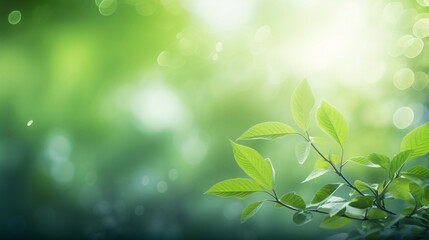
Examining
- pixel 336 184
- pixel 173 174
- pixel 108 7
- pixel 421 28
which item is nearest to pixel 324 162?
pixel 336 184

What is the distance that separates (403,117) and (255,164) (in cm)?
206

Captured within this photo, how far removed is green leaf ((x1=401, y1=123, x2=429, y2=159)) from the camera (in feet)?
0.87

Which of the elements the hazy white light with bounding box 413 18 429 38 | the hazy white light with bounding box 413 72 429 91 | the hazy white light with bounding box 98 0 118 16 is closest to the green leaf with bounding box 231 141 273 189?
the hazy white light with bounding box 413 18 429 38

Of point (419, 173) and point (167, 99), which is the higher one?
point (167, 99)

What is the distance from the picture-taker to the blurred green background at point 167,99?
83.8 inches

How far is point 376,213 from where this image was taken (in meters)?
0.26

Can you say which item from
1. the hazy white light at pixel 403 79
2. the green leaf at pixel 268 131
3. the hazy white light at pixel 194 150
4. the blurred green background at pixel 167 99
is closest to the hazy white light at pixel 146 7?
the blurred green background at pixel 167 99

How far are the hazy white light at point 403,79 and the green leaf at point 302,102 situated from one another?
2.17 meters

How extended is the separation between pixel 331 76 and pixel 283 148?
604mm

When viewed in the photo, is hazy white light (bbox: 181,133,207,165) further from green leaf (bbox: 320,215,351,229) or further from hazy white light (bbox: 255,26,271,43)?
green leaf (bbox: 320,215,351,229)

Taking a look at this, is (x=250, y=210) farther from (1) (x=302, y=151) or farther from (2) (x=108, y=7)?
(2) (x=108, y=7)

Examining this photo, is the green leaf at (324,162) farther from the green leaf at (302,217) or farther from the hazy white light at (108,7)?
the hazy white light at (108,7)

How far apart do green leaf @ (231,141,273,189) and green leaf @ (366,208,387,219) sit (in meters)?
0.08

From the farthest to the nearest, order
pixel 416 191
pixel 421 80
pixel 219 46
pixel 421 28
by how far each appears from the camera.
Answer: pixel 219 46, pixel 421 80, pixel 421 28, pixel 416 191
